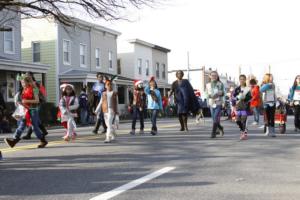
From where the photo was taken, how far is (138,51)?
4578 centimetres

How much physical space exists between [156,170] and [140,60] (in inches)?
1521

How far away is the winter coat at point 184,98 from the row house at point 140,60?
29.5 m

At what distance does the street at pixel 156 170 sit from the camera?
6.30 metres

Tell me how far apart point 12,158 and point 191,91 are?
7280 mm

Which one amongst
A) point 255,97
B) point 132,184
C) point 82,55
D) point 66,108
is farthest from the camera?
point 82,55

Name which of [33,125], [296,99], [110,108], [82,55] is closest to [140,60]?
[82,55]

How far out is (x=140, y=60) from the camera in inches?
1820

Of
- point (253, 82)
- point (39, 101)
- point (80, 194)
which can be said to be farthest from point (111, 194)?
point (253, 82)

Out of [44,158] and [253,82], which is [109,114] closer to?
[44,158]

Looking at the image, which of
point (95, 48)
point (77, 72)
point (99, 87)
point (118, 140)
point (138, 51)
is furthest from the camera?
point (138, 51)

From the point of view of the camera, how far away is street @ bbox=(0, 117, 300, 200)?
A: 630cm

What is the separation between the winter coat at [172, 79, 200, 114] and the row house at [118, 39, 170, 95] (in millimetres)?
29523

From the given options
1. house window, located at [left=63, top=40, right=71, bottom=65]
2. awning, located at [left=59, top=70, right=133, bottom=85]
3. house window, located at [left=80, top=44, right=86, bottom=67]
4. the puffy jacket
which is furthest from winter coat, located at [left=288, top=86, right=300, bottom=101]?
house window, located at [left=80, top=44, right=86, bottom=67]

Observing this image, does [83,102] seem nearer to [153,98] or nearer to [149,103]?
[149,103]
